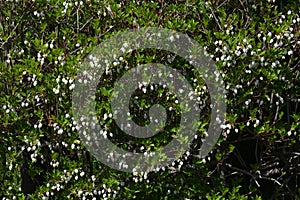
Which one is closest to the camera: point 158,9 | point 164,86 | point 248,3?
point 164,86

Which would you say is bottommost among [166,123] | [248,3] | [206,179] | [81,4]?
[206,179]

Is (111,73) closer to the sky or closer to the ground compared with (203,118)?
closer to the sky

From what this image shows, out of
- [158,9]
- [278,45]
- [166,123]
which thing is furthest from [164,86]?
[278,45]

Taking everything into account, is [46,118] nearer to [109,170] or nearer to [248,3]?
[109,170]

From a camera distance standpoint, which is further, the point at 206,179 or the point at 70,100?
the point at 206,179

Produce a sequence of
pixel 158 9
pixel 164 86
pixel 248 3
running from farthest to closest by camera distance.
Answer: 1. pixel 248 3
2. pixel 158 9
3. pixel 164 86

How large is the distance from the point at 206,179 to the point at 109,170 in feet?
2.27

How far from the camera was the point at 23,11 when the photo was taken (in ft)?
13.1

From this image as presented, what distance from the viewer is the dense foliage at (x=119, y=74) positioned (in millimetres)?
3588

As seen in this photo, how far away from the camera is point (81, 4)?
3.82 m

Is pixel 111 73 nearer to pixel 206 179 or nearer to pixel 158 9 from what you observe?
pixel 158 9

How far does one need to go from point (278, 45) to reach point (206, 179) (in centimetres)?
104

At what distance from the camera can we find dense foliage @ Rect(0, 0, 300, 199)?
141 inches

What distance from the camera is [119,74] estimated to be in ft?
11.7
